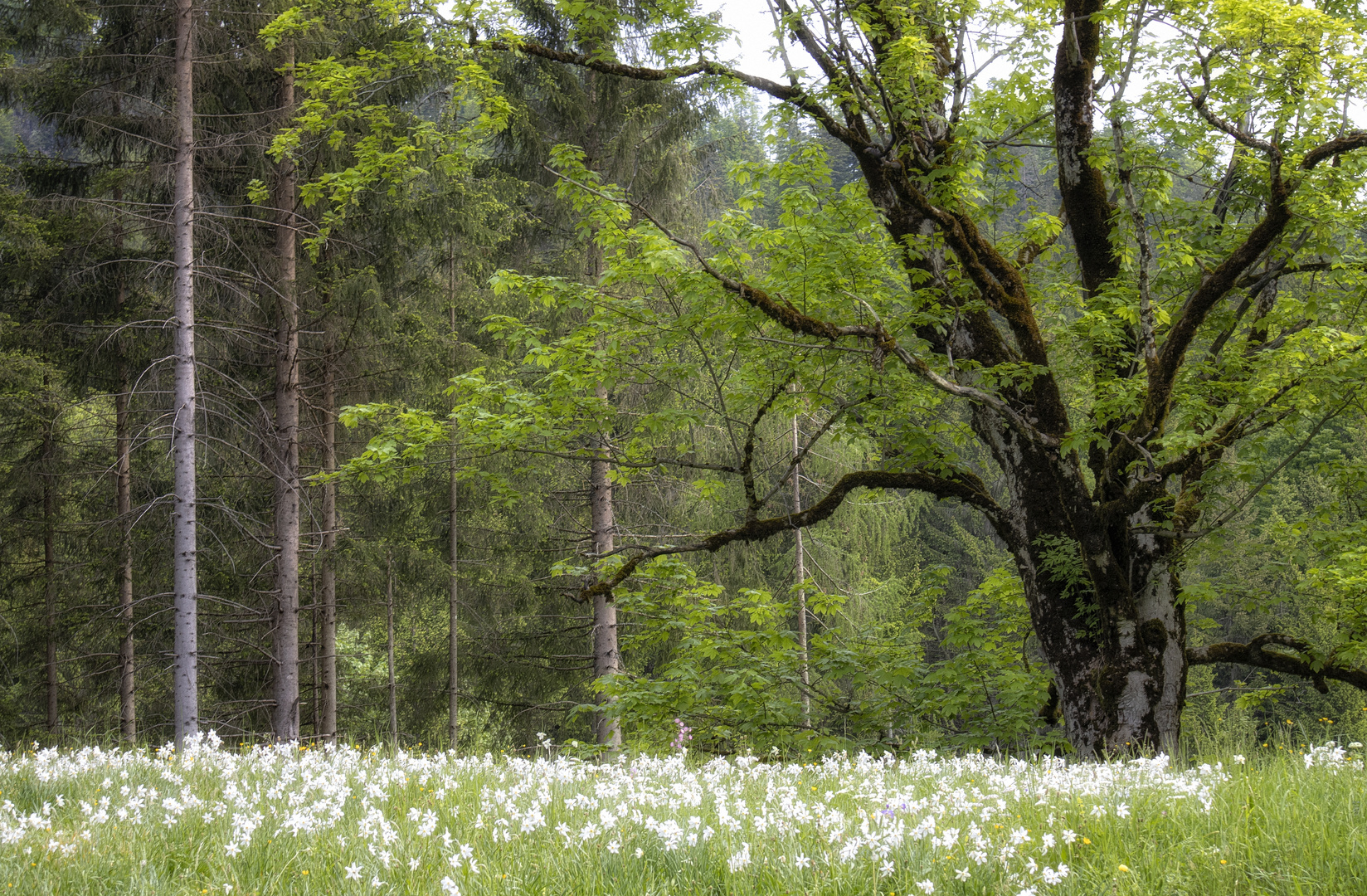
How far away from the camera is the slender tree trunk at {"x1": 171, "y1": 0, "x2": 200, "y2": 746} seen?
1145 cm

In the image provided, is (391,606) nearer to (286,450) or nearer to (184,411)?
(286,450)

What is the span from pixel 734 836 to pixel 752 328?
5134mm

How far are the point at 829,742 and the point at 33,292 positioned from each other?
1520 centimetres

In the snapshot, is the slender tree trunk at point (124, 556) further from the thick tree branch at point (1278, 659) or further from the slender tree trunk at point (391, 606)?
the thick tree branch at point (1278, 659)

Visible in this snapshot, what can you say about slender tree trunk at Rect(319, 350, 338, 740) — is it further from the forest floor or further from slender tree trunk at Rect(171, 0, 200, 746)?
the forest floor

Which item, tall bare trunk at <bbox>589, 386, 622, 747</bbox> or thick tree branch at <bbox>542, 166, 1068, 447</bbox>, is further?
tall bare trunk at <bbox>589, 386, 622, 747</bbox>

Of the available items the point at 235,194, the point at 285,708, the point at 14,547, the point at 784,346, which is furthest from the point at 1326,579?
the point at 14,547

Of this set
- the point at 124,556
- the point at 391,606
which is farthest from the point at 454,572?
the point at 124,556

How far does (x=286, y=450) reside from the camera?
14.3m

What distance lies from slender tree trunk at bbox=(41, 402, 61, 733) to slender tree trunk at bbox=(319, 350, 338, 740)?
168 inches

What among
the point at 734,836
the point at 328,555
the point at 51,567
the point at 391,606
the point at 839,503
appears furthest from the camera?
the point at 391,606

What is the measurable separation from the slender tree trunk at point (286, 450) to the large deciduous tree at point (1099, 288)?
23.8 feet

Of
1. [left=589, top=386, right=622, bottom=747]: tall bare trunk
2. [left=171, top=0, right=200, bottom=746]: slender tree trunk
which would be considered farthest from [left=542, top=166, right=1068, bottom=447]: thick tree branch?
[left=589, top=386, right=622, bottom=747]: tall bare trunk

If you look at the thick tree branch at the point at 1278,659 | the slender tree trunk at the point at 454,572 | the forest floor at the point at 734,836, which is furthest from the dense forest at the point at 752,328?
the forest floor at the point at 734,836
